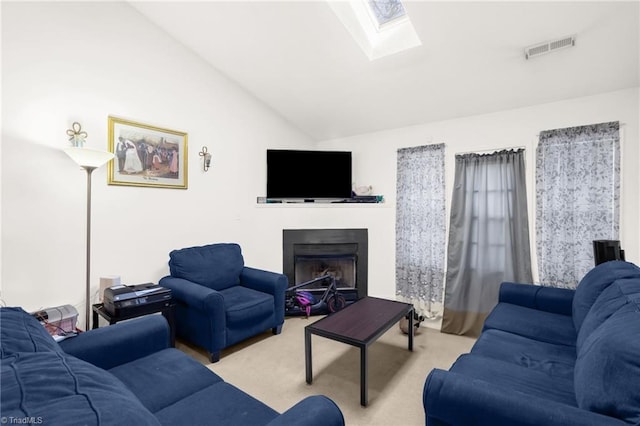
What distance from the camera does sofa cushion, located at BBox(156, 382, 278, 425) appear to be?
1.21m

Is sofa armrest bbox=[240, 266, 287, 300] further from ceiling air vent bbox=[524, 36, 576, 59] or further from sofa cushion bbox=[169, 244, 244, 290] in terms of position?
ceiling air vent bbox=[524, 36, 576, 59]

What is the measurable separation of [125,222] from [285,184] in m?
1.85

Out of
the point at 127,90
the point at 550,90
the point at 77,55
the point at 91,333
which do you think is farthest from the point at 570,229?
the point at 77,55

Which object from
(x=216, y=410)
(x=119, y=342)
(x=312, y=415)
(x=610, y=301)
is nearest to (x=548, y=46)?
(x=610, y=301)

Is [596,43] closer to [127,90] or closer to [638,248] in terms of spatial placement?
[638,248]

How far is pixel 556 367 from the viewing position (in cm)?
164

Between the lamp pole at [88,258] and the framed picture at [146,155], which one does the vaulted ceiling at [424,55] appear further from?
the lamp pole at [88,258]

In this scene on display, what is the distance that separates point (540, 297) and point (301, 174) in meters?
2.85

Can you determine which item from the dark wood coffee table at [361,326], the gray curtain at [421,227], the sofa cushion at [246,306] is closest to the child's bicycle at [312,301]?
the sofa cushion at [246,306]

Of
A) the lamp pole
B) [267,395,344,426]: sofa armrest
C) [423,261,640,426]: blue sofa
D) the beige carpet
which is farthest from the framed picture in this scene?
[423,261,640,426]: blue sofa

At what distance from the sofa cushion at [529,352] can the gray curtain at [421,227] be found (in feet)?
4.93

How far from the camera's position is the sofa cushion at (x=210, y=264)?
288 centimetres

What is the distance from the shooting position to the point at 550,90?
272 cm

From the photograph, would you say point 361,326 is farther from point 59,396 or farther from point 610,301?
point 59,396
